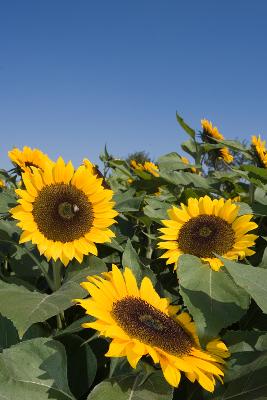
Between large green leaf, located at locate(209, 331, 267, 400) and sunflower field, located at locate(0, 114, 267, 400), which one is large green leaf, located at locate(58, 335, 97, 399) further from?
large green leaf, located at locate(209, 331, 267, 400)

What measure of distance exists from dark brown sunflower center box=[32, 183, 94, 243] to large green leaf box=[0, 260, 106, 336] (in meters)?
0.30

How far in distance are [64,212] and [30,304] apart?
1.92 ft

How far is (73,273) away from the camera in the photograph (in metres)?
2.33

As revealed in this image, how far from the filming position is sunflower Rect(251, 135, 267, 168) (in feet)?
11.2

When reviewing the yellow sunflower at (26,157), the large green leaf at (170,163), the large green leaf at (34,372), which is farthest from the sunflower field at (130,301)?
the yellow sunflower at (26,157)

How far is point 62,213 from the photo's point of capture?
92.1 inches

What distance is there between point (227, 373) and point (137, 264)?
0.52m

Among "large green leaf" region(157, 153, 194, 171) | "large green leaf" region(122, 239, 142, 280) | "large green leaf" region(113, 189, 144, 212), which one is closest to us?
"large green leaf" region(122, 239, 142, 280)

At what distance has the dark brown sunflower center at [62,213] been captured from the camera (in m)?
2.31

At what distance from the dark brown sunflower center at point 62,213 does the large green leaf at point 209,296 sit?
2.07ft

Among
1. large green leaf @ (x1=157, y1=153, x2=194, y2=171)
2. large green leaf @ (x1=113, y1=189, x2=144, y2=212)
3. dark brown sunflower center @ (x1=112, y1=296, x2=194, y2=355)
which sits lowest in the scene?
dark brown sunflower center @ (x1=112, y1=296, x2=194, y2=355)

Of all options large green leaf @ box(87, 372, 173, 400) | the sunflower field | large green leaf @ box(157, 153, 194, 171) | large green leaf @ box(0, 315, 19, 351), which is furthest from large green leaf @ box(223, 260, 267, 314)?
large green leaf @ box(157, 153, 194, 171)

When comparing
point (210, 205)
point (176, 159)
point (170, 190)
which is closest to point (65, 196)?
point (210, 205)

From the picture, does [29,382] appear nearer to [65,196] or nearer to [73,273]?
[73,273]
